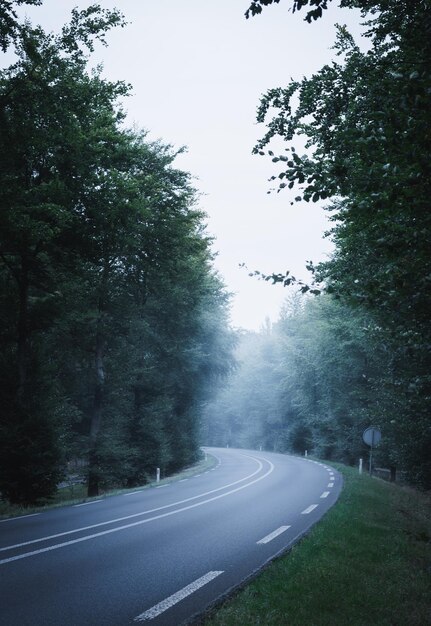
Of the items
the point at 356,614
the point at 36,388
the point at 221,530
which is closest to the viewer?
the point at 356,614

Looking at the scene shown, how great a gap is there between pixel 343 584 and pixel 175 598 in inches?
75.3

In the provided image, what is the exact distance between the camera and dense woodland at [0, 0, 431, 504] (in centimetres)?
416

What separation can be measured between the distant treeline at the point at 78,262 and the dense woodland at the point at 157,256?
0.06 m

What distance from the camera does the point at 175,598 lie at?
16.8 feet

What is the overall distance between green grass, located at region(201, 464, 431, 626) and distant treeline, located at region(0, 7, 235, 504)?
8917 millimetres

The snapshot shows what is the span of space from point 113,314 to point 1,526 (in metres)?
11.9

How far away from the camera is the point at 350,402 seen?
29469 millimetres

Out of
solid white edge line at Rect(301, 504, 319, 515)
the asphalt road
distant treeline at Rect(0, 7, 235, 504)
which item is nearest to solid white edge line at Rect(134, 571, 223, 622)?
the asphalt road

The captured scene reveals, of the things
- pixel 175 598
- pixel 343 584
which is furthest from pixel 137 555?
pixel 343 584

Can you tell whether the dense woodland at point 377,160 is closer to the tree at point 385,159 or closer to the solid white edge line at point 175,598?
the tree at point 385,159

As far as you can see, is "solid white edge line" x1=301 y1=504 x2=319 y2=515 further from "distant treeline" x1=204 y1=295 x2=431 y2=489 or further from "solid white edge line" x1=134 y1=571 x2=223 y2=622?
"solid white edge line" x1=134 y1=571 x2=223 y2=622

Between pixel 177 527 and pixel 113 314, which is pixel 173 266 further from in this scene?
pixel 177 527

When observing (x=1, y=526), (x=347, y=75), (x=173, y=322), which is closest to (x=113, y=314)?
(x=173, y=322)

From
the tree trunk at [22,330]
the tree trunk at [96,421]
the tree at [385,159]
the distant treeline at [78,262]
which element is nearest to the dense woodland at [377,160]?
the tree at [385,159]
